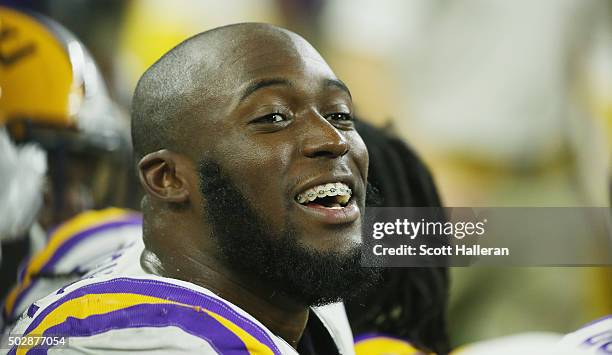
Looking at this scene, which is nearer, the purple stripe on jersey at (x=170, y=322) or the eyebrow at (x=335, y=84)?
the purple stripe on jersey at (x=170, y=322)

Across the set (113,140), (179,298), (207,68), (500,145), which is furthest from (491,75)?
(113,140)

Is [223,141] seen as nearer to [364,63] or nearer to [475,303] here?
[364,63]

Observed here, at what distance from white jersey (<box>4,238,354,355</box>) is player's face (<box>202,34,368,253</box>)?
13 cm

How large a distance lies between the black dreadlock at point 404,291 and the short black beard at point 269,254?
187 millimetres

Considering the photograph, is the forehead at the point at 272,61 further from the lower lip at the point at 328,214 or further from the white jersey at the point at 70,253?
the white jersey at the point at 70,253

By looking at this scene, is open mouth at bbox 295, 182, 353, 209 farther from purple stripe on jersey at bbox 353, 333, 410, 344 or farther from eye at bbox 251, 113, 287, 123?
purple stripe on jersey at bbox 353, 333, 410, 344

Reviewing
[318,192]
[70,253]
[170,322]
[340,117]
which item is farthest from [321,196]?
[70,253]

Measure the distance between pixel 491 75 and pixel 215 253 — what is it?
452mm

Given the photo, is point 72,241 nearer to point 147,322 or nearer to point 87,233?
point 87,233

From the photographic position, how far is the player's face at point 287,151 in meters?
0.88

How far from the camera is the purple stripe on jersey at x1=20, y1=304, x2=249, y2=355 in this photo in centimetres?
75

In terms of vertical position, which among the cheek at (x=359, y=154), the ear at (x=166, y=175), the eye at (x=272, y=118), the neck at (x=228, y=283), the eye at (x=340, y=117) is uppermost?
the eye at (x=340, y=117)

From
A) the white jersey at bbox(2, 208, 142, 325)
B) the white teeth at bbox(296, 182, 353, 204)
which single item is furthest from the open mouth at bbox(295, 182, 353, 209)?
the white jersey at bbox(2, 208, 142, 325)

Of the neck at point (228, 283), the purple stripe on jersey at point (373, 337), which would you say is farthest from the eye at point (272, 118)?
the purple stripe on jersey at point (373, 337)
